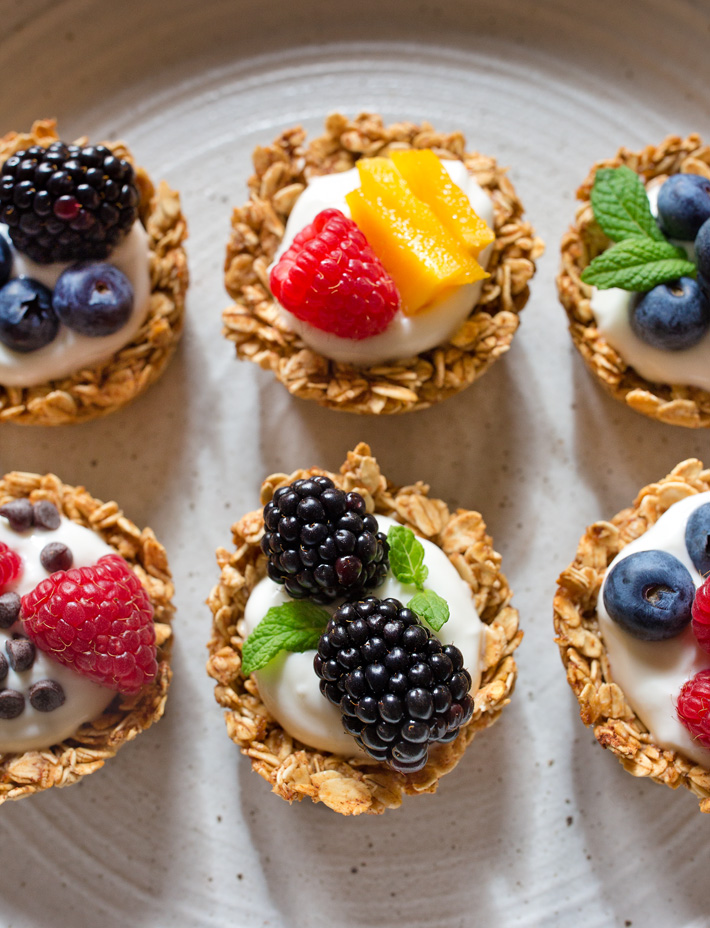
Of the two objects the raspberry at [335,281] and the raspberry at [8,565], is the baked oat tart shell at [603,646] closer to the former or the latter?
the raspberry at [335,281]

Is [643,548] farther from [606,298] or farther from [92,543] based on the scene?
[92,543]

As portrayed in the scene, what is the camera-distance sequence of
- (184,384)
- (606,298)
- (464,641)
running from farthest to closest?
1. (184,384)
2. (606,298)
3. (464,641)

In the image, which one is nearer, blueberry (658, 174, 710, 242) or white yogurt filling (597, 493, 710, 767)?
white yogurt filling (597, 493, 710, 767)

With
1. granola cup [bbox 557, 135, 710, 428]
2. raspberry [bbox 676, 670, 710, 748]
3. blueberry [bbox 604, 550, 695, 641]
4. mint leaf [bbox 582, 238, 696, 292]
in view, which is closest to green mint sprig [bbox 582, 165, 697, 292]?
mint leaf [bbox 582, 238, 696, 292]

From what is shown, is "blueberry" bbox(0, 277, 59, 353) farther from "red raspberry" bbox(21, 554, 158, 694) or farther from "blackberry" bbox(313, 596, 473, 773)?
"blackberry" bbox(313, 596, 473, 773)

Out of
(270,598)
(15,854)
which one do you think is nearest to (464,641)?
(270,598)

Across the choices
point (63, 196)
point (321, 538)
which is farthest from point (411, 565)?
point (63, 196)

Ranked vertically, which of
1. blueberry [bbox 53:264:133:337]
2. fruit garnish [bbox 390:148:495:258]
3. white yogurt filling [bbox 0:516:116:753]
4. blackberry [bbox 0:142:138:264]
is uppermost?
fruit garnish [bbox 390:148:495:258]
